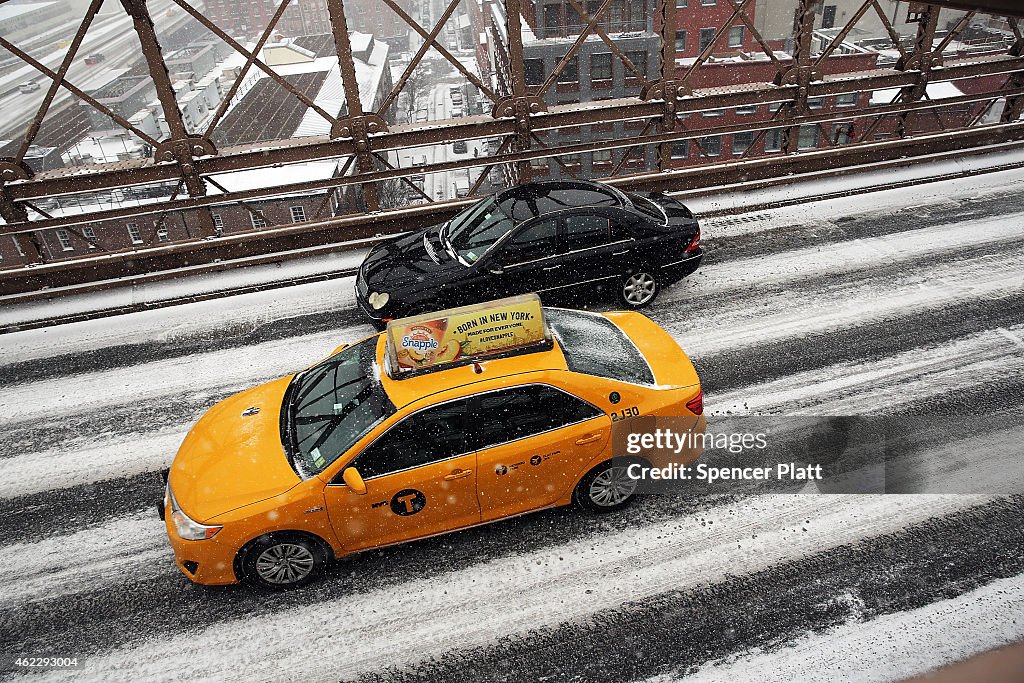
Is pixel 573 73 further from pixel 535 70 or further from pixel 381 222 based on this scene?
pixel 381 222

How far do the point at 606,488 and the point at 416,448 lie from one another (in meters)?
1.81

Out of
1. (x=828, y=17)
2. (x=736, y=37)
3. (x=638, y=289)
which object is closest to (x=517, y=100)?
(x=638, y=289)

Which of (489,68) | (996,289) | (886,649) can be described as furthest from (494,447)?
(489,68)

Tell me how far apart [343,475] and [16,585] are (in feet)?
10.9

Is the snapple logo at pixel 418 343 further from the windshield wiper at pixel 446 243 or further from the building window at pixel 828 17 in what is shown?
the building window at pixel 828 17

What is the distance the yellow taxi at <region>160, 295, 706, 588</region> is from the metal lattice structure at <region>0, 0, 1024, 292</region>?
4.86 meters

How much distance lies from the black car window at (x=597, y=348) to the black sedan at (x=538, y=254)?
1763mm

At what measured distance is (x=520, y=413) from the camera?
5.48m

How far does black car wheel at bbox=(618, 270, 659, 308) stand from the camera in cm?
875

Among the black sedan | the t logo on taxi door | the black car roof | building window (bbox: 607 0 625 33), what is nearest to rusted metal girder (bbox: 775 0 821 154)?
the black sedan

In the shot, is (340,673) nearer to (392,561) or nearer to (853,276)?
(392,561)

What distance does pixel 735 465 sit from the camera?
6.50 meters

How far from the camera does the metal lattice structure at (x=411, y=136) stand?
9289 mm

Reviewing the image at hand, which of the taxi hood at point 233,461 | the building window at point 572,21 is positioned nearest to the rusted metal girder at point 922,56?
the taxi hood at point 233,461
